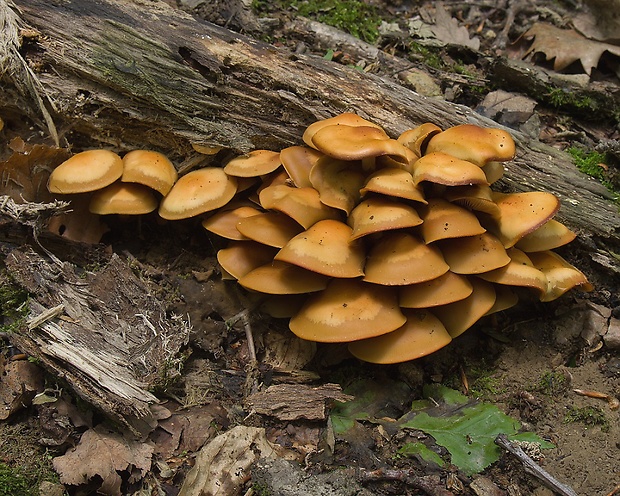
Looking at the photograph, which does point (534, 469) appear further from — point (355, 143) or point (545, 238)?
point (355, 143)

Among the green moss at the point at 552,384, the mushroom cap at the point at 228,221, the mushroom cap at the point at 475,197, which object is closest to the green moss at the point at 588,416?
the green moss at the point at 552,384

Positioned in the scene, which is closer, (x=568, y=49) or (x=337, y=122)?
(x=337, y=122)

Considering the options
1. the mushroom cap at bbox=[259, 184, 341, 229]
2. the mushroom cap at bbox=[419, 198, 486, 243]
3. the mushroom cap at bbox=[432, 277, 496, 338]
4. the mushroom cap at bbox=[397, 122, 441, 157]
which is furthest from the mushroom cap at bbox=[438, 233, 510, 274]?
the mushroom cap at bbox=[259, 184, 341, 229]

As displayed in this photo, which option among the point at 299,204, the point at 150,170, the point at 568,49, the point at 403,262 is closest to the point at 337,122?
the point at 299,204

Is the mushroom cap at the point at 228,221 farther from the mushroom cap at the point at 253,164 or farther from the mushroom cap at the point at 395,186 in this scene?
the mushroom cap at the point at 395,186

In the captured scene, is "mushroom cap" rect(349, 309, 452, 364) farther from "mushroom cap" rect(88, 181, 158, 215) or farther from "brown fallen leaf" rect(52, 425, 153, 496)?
"mushroom cap" rect(88, 181, 158, 215)

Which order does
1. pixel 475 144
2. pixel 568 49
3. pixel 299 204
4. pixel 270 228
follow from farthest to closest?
pixel 568 49 → pixel 270 228 → pixel 299 204 → pixel 475 144

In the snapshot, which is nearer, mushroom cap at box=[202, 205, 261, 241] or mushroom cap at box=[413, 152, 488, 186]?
mushroom cap at box=[413, 152, 488, 186]
